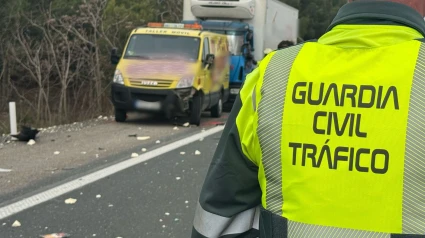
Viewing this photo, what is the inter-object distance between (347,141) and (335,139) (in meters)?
0.03

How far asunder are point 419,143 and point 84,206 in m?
5.21

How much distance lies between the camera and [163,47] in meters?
13.5

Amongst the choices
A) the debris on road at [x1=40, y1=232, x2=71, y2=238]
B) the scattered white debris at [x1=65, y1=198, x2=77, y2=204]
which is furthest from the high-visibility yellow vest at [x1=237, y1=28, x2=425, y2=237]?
the scattered white debris at [x1=65, y1=198, x2=77, y2=204]

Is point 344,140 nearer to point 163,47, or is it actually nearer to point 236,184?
point 236,184

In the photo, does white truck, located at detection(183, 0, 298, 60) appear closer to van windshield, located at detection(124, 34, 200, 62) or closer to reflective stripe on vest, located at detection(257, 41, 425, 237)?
van windshield, located at detection(124, 34, 200, 62)


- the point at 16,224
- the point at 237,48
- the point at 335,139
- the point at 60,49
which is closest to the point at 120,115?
the point at 237,48

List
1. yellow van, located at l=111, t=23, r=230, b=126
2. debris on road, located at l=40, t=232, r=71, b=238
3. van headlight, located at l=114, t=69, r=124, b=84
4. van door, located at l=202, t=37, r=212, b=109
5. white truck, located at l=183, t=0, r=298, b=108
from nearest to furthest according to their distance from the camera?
debris on road, located at l=40, t=232, r=71, b=238
yellow van, located at l=111, t=23, r=230, b=126
van headlight, located at l=114, t=69, r=124, b=84
van door, located at l=202, t=37, r=212, b=109
white truck, located at l=183, t=0, r=298, b=108

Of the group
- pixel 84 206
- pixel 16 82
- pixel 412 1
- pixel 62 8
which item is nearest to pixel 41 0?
pixel 62 8

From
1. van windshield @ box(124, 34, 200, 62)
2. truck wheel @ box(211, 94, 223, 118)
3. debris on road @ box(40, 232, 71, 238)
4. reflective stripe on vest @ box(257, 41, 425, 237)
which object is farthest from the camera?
truck wheel @ box(211, 94, 223, 118)

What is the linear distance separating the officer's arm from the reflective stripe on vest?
7 centimetres

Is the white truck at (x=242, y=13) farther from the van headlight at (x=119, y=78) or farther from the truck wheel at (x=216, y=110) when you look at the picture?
the van headlight at (x=119, y=78)

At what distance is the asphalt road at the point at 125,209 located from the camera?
5.63 m

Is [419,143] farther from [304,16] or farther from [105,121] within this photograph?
[304,16]

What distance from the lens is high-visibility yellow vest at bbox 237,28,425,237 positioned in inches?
63.1
